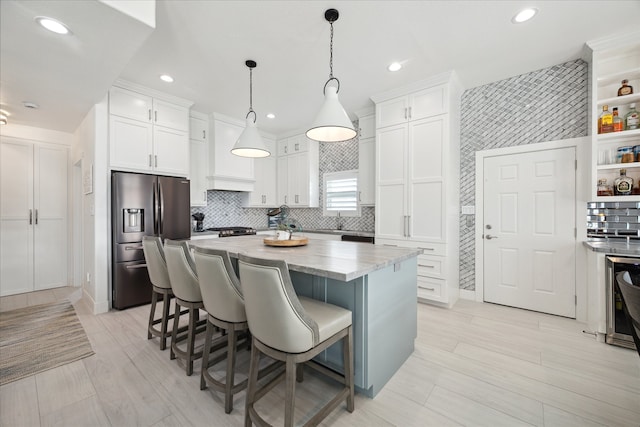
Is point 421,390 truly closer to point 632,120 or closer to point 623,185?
point 623,185

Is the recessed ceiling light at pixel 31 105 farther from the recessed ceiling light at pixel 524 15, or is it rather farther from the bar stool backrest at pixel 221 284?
the recessed ceiling light at pixel 524 15

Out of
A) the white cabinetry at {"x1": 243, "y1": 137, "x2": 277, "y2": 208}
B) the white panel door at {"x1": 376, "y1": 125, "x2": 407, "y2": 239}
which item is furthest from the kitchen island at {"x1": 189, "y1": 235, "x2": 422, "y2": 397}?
the white cabinetry at {"x1": 243, "y1": 137, "x2": 277, "y2": 208}

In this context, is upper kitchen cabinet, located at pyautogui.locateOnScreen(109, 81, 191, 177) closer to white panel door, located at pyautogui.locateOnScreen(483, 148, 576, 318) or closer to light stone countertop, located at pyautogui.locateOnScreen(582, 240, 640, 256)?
white panel door, located at pyautogui.locateOnScreen(483, 148, 576, 318)

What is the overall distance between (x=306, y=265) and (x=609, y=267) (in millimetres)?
2824

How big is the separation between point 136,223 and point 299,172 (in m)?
2.94

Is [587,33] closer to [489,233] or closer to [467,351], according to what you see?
[489,233]

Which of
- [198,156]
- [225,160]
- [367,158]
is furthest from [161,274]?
[367,158]

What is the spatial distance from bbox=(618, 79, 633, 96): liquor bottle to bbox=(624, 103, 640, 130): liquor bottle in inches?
7.1

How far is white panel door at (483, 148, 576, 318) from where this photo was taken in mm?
2988

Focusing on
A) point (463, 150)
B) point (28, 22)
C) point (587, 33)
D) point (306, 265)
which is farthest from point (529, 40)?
point (28, 22)

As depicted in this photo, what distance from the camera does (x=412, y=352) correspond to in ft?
7.38

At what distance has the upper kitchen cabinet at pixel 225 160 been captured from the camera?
454cm

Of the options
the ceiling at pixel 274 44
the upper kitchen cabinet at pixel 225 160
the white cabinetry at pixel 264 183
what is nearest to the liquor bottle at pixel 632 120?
the ceiling at pixel 274 44

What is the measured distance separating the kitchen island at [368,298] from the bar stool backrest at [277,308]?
240mm
